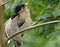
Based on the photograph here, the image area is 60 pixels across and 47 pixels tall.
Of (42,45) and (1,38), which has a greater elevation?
(1,38)

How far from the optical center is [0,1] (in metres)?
1.16

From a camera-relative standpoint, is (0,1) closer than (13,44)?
Yes

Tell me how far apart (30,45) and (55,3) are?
0.97 metres

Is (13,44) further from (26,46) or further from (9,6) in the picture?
(26,46)

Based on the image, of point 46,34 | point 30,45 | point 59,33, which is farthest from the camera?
point 30,45

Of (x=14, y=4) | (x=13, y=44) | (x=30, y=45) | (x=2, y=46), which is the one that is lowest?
(x=30, y=45)

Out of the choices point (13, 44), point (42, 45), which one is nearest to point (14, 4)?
point (13, 44)

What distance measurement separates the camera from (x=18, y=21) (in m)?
1.80

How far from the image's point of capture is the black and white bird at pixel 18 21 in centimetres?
167

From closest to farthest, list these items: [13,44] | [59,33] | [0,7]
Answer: [0,7] < [59,33] < [13,44]

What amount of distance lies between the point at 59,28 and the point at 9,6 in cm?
46

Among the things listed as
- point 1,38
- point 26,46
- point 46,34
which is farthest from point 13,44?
point 26,46

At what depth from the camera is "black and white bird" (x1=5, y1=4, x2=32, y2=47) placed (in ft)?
5.47

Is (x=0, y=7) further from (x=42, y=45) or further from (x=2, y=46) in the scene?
(x=42, y=45)
